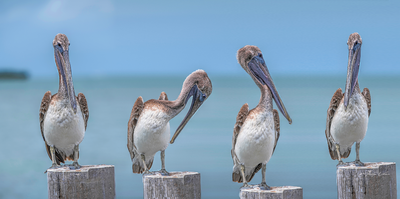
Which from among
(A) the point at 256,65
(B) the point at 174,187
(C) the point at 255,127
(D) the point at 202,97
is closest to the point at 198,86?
(D) the point at 202,97

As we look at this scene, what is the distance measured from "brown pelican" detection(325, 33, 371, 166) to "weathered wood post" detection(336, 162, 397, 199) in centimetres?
80

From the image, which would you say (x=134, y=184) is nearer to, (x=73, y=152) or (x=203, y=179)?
(x=203, y=179)

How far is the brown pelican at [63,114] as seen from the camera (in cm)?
759

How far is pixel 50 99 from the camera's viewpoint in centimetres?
788

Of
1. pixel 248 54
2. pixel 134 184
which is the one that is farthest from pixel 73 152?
pixel 134 184

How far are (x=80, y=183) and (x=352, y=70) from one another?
14.2 ft

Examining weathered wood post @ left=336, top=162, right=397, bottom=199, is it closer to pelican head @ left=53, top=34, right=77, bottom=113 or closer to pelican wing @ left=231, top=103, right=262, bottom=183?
pelican wing @ left=231, top=103, right=262, bottom=183

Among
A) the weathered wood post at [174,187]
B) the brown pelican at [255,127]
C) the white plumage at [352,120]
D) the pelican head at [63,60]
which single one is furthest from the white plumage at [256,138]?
the pelican head at [63,60]

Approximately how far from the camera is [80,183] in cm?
662

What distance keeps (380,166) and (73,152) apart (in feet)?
14.7

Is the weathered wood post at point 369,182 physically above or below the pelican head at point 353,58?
below

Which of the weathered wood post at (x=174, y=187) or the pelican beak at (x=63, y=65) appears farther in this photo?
the pelican beak at (x=63, y=65)

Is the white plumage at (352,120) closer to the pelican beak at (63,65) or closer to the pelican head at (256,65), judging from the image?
the pelican head at (256,65)

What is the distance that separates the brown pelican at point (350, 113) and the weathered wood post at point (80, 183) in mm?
3520
